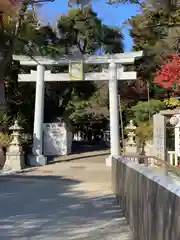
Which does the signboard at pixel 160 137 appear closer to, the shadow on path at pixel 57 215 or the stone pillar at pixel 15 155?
the shadow on path at pixel 57 215

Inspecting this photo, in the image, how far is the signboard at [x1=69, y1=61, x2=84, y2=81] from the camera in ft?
50.5

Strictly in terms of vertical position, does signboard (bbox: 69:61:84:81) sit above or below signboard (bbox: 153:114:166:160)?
above

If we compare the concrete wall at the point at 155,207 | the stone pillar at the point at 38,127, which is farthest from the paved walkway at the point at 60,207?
the stone pillar at the point at 38,127

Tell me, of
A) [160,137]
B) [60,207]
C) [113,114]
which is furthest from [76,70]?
[60,207]

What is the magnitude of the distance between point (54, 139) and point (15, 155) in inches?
116

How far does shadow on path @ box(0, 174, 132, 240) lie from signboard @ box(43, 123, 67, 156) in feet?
21.7

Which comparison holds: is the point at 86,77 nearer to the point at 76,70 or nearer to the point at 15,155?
the point at 76,70

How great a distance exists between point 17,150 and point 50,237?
381 inches

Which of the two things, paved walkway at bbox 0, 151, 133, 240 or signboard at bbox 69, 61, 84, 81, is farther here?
signboard at bbox 69, 61, 84, 81

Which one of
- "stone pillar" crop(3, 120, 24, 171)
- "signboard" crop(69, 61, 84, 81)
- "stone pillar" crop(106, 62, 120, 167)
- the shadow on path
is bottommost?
the shadow on path

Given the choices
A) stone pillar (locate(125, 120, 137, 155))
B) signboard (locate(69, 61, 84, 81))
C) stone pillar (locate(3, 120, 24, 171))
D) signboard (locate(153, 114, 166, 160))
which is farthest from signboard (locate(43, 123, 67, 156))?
signboard (locate(153, 114, 166, 160))

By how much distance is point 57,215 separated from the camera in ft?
20.9

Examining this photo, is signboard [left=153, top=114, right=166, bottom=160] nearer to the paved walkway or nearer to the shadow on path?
the paved walkway

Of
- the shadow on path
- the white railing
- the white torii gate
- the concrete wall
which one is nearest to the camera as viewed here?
the concrete wall
